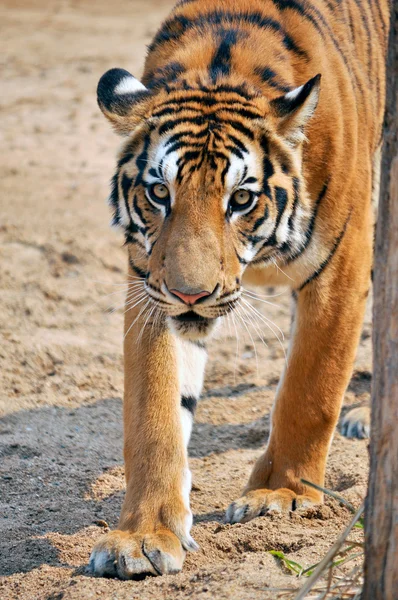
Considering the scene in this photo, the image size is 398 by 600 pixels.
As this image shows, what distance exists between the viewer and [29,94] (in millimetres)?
9266

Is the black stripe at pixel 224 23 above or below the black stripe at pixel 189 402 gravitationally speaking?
above

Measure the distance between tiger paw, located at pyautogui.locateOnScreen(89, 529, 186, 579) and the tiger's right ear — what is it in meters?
1.39

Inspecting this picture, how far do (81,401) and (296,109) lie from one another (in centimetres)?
214

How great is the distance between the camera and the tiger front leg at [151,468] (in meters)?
2.87

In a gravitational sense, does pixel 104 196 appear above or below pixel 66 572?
above

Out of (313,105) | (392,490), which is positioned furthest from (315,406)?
(392,490)

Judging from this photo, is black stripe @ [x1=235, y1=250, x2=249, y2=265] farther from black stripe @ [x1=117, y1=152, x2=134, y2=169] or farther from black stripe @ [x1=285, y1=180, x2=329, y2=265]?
black stripe @ [x1=117, y1=152, x2=134, y2=169]

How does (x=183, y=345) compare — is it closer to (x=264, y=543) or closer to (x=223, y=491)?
(x=223, y=491)

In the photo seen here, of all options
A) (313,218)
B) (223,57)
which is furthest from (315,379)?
(223,57)

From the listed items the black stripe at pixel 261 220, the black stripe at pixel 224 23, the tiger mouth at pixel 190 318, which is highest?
the black stripe at pixel 224 23

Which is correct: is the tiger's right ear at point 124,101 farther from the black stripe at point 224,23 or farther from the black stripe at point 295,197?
the black stripe at point 295,197

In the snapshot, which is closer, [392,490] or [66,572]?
[392,490]

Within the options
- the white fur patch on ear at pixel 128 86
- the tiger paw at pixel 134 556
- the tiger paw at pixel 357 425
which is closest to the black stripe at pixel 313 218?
the white fur patch on ear at pixel 128 86

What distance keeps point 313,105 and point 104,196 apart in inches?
165
